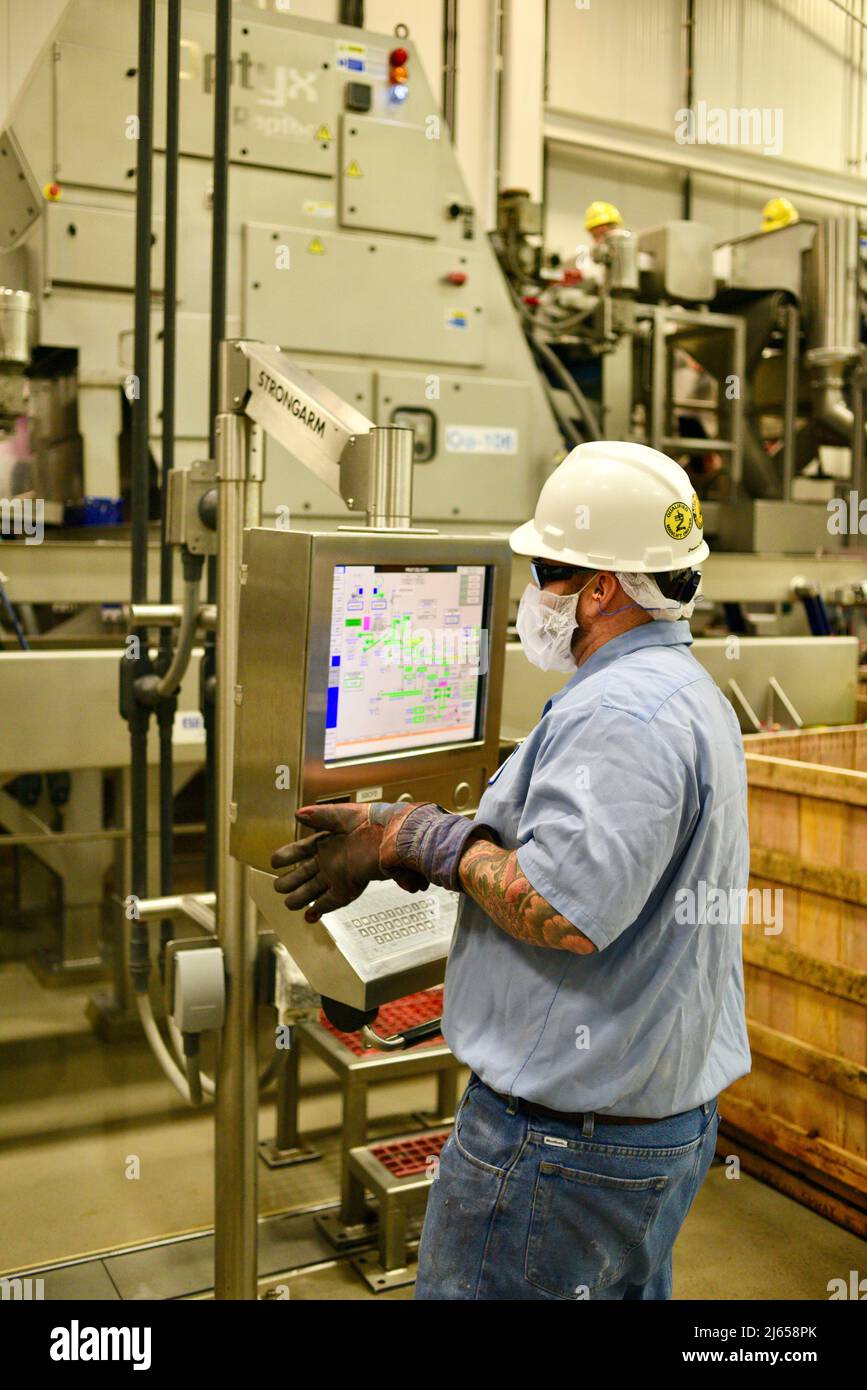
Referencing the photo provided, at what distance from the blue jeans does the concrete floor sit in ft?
3.46

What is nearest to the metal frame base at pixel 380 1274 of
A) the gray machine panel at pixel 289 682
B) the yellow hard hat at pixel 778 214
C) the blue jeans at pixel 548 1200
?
the blue jeans at pixel 548 1200

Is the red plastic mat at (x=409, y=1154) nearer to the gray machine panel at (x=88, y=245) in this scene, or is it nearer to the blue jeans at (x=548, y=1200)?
the blue jeans at (x=548, y=1200)

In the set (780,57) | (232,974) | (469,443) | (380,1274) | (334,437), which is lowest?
(380,1274)

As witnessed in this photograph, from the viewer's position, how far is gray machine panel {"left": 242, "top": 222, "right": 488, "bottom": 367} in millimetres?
3439

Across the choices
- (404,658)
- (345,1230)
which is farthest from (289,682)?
(345,1230)

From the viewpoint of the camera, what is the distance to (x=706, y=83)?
275 inches

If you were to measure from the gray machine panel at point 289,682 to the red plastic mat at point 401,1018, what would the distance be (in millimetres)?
999

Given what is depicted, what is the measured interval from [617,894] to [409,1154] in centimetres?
156

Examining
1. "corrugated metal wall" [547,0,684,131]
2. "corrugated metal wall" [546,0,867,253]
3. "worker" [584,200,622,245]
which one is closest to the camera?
"worker" [584,200,622,245]

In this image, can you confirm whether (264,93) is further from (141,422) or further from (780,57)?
(780,57)

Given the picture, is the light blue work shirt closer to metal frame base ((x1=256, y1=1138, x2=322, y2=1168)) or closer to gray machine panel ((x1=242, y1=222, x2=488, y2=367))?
metal frame base ((x1=256, y1=1138, x2=322, y2=1168))

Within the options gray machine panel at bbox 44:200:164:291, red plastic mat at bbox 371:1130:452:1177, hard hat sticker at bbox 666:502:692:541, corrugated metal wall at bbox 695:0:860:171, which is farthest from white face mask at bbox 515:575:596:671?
corrugated metal wall at bbox 695:0:860:171

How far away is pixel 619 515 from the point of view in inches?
54.1
